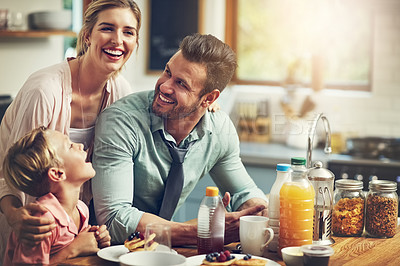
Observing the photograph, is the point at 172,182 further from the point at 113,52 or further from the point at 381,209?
the point at 381,209

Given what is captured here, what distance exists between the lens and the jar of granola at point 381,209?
2.32m

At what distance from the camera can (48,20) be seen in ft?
13.7

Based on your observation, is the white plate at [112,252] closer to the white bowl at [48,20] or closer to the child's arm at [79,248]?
the child's arm at [79,248]

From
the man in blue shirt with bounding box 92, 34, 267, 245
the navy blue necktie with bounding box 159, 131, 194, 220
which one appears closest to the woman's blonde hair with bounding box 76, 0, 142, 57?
the man in blue shirt with bounding box 92, 34, 267, 245

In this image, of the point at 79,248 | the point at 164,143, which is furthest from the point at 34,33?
the point at 79,248

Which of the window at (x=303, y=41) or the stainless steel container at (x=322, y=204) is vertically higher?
the window at (x=303, y=41)

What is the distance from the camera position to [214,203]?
204cm

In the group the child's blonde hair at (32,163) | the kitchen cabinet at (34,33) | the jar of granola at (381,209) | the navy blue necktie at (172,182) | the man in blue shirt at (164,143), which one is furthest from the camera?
the kitchen cabinet at (34,33)

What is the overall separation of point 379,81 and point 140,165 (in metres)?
2.96

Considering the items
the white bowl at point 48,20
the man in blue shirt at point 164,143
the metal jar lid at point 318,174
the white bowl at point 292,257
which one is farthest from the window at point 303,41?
the white bowl at point 292,257

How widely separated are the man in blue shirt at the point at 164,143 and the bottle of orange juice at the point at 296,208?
13 cm

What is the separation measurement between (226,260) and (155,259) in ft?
0.79

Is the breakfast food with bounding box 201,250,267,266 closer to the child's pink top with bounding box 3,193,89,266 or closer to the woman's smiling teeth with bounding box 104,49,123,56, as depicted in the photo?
the child's pink top with bounding box 3,193,89,266

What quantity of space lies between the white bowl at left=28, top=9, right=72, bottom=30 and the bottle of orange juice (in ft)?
8.64
